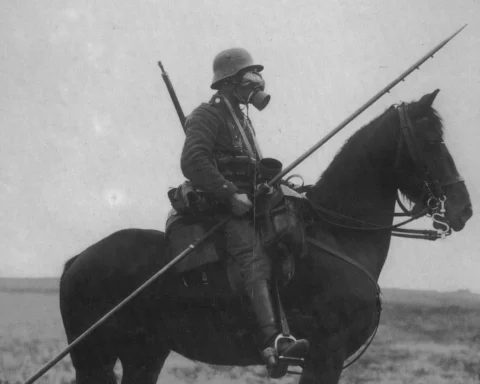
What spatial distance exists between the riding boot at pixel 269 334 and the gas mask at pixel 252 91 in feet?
6.30

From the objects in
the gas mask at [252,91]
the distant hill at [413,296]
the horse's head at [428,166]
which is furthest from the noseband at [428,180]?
the distant hill at [413,296]

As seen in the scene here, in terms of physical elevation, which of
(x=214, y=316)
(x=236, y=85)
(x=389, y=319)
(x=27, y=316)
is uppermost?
(x=236, y=85)

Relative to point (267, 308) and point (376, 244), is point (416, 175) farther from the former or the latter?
point (267, 308)

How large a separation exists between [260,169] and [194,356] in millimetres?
2298

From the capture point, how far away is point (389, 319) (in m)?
19.5

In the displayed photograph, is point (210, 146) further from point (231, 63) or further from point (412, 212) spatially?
point (412, 212)

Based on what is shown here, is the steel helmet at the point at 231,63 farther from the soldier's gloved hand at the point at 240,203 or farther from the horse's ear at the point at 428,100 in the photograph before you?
the horse's ear at the point at 428,100

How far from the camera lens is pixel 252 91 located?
6395 millimetres

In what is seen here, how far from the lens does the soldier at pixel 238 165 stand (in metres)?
5.71

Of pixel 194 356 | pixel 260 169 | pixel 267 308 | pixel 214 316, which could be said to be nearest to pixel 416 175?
pixel 260 169

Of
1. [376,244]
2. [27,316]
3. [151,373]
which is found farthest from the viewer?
[27,316]

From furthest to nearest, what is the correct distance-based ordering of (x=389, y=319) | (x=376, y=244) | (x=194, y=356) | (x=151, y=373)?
1. (x=389, y=319)
2. (x=151, y=373)
3. (x=194, y=356)
4. (x=376, y=244)

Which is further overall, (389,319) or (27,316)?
(389,319)

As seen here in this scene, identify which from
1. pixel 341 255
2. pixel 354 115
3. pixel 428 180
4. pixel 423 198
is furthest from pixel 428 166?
pixel 341 255
